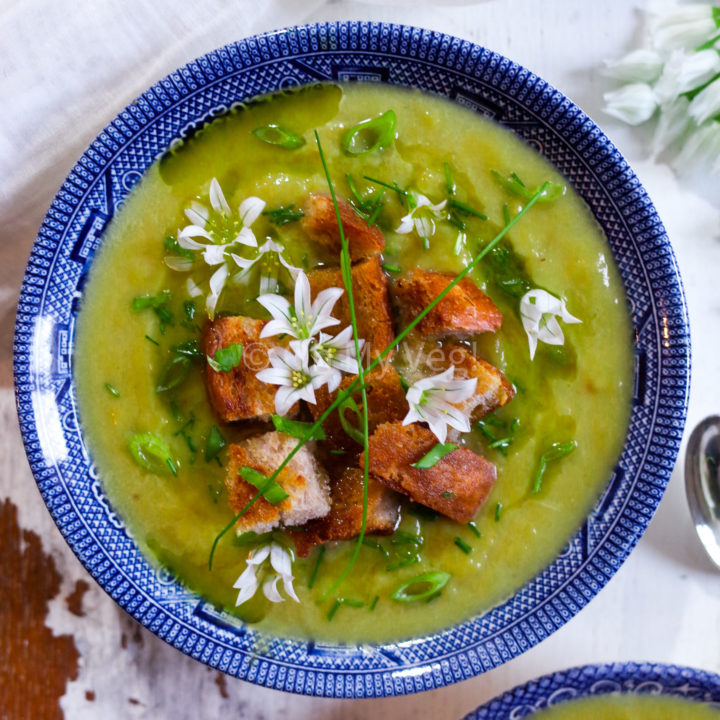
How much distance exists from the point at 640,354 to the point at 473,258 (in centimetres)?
53

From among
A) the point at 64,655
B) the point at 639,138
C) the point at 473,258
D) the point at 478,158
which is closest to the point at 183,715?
the point at 64,655

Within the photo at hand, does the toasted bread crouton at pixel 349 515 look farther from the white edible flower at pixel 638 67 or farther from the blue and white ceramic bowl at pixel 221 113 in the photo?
the white edible flower at pixel 638 67

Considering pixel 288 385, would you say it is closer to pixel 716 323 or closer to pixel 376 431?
pixel 376 431

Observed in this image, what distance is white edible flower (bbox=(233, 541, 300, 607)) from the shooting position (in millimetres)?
2086

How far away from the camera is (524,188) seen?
215 centimetres

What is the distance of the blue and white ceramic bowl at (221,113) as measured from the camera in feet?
6.81

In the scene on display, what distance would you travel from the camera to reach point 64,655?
95.9 inches

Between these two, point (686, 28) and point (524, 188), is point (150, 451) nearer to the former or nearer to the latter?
point (524, 188)

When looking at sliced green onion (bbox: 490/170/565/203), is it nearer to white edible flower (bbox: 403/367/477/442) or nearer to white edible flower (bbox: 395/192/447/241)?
white edible flower (bbox: 395/192/447/241)

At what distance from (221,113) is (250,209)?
29cm

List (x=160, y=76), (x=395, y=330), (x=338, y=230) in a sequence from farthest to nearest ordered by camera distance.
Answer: (x=160, y=76) < (x=395, y=330) < (x=338, y=230)

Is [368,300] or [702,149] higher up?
[702,149]

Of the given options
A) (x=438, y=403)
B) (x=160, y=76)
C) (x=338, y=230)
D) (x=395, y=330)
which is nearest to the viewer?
(x=438, y=403)

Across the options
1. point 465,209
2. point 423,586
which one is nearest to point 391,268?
point 465,209
